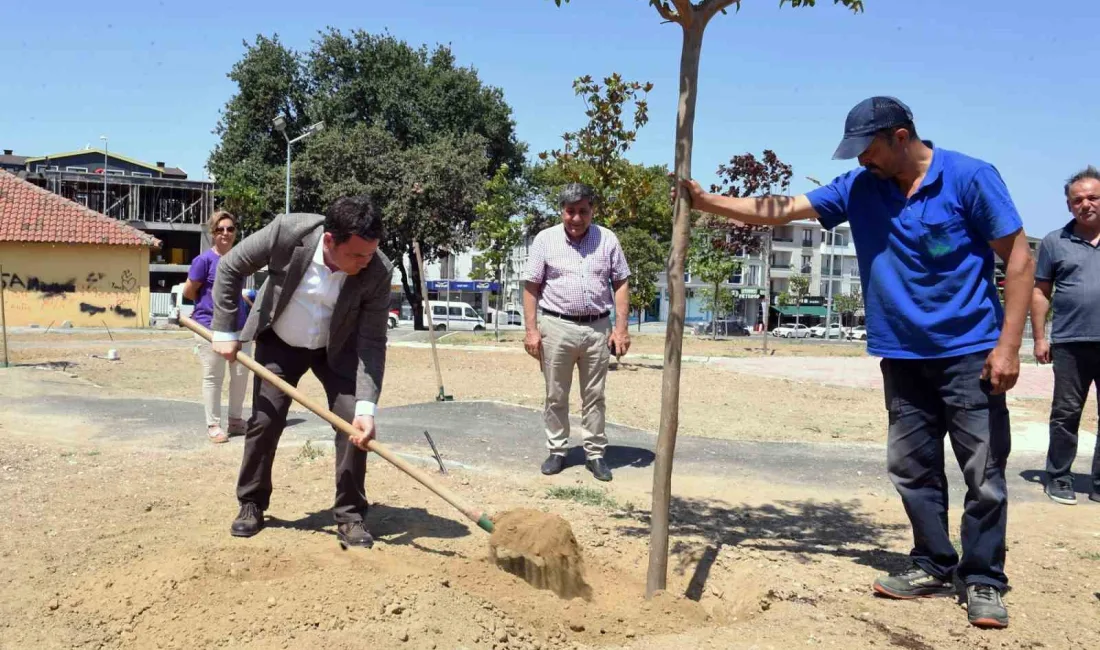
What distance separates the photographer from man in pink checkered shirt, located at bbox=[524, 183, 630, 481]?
5836 millimetres

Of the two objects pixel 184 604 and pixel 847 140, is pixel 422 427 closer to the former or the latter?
pixel 184 604

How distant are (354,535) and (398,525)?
483 mm

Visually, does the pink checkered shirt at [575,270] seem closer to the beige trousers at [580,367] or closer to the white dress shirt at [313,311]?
the beige trousers at [580,367]

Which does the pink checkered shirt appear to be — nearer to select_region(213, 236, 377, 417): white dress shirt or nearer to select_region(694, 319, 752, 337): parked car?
select_region(213, 236, 377, 417): white dress shirt

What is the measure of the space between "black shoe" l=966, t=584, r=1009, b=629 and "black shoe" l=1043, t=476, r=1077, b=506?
2717 millimetres

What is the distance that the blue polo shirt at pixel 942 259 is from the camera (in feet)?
11.4

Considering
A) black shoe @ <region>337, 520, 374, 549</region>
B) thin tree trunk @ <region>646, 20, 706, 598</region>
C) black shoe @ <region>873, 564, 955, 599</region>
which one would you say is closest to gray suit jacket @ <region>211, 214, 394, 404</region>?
black shoe @ <region>337, 520, 374, 549</region>

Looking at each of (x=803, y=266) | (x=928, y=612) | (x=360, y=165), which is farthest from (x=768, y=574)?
(x=803, y=266)

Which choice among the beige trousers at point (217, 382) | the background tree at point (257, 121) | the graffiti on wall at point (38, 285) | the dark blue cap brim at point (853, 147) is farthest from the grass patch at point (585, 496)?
the background tree at point (257, 121)

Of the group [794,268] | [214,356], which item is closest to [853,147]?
[214,356]

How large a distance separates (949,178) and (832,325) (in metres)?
74.7

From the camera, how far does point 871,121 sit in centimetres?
353

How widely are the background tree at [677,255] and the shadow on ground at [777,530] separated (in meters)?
0.42

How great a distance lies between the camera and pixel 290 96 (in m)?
38.2
